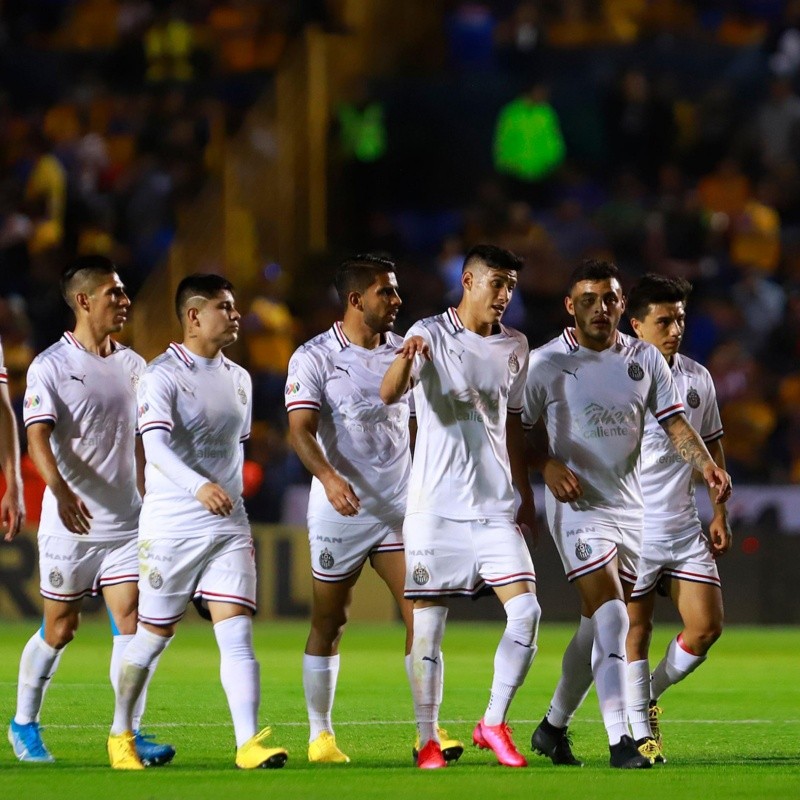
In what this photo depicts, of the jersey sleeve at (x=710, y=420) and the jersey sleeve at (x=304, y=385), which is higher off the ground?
the jersey sleeve at (x=304, y=385)

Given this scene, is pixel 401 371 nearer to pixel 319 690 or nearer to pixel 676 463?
pixel 319 690

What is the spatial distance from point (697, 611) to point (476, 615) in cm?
815

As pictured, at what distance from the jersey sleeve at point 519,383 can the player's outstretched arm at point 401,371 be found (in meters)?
0.60

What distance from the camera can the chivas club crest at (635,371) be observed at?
8.47m

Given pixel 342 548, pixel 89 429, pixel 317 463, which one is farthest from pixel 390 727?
pixel 89 429

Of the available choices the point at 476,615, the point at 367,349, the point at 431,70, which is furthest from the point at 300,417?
the point at 431,70

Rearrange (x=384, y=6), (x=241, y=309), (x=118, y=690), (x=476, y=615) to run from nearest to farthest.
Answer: (x=118, y=690)
(x=476, y=615)
(x=241, y=309)
(x=384, y=6)

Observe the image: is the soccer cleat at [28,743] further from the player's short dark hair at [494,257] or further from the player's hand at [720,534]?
the player's hand at [720,534]

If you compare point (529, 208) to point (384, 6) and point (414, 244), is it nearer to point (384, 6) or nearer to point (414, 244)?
point (414, 244)

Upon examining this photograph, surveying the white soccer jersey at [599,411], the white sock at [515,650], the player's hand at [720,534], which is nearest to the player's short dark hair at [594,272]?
the white soccer jersey at [599,411]

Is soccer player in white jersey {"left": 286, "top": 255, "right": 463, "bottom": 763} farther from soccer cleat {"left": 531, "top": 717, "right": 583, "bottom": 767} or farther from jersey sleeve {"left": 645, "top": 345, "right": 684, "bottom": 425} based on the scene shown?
jersey sleeve {"left": 645, "top": 345, "right": 684, "bottom": 425}

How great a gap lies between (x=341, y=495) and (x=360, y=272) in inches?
44.4

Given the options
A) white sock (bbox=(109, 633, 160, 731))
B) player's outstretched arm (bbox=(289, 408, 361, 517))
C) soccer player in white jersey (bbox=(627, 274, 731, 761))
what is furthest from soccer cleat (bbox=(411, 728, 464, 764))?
white sock (bbox=(109, 633, 160, 731))

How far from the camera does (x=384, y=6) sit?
77.8 ft
